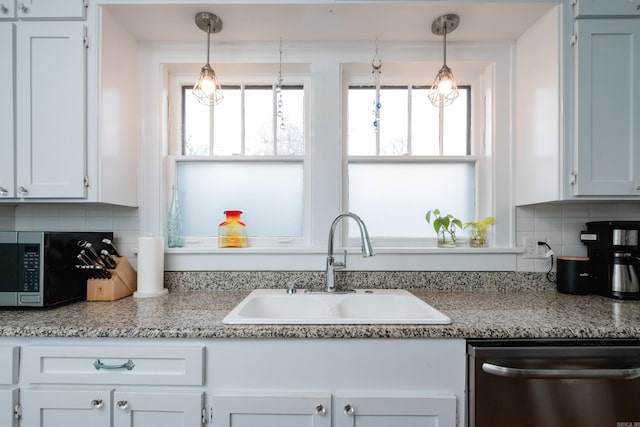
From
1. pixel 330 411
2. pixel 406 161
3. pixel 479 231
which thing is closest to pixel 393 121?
pixel 406 161

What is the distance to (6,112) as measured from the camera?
4.70 ft

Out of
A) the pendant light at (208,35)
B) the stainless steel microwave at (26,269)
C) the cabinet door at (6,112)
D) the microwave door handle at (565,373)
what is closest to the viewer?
the microwave door handle at (565,373)

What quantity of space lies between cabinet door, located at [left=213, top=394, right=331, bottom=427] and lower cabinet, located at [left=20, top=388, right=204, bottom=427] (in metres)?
0.09

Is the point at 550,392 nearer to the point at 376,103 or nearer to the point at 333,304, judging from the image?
the point at 333,304

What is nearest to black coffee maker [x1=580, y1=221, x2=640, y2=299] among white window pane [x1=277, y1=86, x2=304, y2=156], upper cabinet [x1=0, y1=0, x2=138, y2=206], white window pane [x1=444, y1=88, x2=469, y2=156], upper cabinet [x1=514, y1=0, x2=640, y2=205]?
upper cabinet [x1=514, y1=0, x2=640, y2=205]

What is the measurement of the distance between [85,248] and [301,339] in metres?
1.13

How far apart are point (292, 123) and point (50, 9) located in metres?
1.20

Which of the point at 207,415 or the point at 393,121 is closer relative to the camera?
the point at 207,415

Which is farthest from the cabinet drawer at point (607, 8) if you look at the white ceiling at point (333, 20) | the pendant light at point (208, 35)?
the pendant light at point (208, 35)

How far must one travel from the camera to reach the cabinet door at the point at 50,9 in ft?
4.75

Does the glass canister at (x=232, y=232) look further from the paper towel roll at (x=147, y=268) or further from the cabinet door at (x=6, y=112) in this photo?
the cabinet door at (x=6, y=112)

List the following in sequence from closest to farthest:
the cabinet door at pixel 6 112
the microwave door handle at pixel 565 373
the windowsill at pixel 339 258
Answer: the microwave door handle at pixel 565 373 < the cabinet door at pixel 6 112 < the windowsill at pixel 339 258

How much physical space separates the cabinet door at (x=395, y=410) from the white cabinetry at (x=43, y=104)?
1431 mm

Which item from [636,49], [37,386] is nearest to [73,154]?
[37,386]
